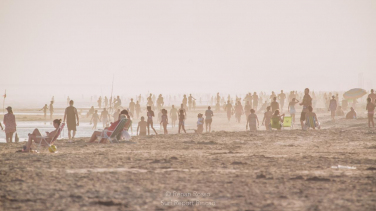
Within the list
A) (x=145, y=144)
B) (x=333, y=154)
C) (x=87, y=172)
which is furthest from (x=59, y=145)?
(x=333, y=154)

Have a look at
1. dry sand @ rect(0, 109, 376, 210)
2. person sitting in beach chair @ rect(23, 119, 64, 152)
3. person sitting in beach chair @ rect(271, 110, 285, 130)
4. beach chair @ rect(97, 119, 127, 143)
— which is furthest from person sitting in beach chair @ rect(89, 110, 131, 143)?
person sitting in beach chair @ rect(271, 110, 285, 130)

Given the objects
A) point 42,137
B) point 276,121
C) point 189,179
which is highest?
point 276,121

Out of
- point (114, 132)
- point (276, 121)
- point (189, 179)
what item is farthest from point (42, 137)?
point (276, 121)

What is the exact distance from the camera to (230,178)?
26.9 ft

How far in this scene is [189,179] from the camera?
8094 mm

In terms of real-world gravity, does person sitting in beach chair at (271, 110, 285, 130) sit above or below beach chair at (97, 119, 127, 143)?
above

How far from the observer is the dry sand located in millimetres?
6363

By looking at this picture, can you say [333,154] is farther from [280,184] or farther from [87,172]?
[87,172]

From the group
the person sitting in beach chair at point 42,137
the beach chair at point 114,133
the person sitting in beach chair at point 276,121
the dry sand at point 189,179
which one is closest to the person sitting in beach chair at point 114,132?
the beach chair at point 114,133

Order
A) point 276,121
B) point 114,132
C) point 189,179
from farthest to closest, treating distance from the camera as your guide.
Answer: point 276,121 < point 114,132 < point 189,179

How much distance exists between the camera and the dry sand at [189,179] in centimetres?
636

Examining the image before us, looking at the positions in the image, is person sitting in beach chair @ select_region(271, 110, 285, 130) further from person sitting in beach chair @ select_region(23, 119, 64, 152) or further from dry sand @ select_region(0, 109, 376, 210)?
person sitting in beach chair @ select_region(23, 119, 64, 152)

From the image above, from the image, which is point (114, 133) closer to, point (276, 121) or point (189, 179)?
point (189, 179)

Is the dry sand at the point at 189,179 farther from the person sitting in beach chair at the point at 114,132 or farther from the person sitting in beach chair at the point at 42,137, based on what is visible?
the person sitting in beach chair at the point at 114,132
